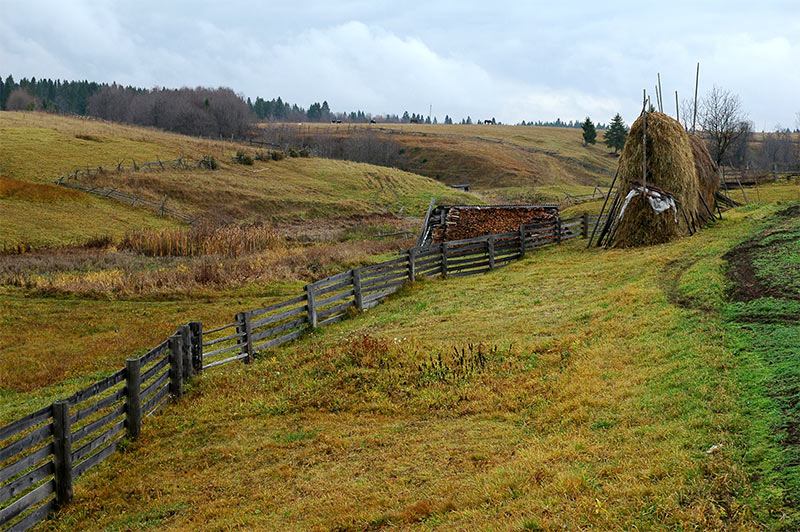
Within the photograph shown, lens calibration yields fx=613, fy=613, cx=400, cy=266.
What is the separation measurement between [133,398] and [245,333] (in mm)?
3960

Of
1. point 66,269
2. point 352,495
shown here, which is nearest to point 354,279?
point 352,495

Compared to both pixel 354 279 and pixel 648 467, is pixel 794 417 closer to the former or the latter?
pixel 648 467

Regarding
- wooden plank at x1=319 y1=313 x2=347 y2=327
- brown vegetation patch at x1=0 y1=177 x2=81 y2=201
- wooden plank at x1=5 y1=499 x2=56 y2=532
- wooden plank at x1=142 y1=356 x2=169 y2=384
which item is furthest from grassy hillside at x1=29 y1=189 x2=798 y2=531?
brown vegetation patch at x1=0 y1=177 x2=81 y2=201

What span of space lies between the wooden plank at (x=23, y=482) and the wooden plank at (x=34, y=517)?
31 cm

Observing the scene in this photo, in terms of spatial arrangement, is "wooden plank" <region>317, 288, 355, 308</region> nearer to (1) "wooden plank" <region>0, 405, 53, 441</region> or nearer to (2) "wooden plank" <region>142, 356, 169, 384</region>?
(2) "wooden plank" <region>142, 356, 169, 384</region>

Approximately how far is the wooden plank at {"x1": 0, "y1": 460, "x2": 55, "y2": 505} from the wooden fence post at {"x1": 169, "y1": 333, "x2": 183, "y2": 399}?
145 inches

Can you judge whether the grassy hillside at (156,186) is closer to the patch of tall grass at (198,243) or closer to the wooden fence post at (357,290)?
the patch of tall grass at (198,243)

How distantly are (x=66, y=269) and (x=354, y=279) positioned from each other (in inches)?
614

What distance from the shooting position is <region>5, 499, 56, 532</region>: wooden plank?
714 cm

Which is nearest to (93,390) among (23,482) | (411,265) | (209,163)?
(23,482)

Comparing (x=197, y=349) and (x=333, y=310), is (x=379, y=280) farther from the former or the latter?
(x=197, y=349)

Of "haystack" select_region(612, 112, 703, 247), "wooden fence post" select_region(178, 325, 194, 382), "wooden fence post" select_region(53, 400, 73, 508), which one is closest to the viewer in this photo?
"wooden fence post" select_region(53, 400, 73, 508)

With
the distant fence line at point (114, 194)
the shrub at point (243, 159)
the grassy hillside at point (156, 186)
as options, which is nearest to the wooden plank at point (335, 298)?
the grassy hillside at point (156, 186)

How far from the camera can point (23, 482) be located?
23.5 feet
